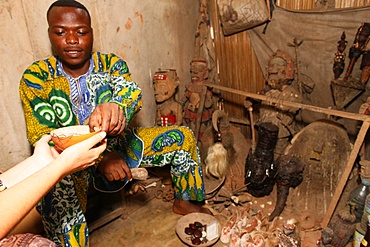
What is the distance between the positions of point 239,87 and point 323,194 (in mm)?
1995

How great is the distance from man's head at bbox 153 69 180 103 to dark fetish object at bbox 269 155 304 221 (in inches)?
59.2

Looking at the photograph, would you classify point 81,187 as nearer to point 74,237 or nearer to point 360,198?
point 74,237

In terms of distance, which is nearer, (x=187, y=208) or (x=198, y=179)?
(x=198, y=179)

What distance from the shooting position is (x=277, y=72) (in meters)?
3.31

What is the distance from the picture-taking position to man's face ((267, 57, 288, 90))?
10.7 feet

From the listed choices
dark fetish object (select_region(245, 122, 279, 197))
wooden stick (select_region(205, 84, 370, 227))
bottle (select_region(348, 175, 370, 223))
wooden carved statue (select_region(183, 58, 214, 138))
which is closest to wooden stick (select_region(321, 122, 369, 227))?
wooden stick (select_region(205, 84, 370, 227))

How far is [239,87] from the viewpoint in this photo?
14.0 feet

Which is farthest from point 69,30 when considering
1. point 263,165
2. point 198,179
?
point 263,165

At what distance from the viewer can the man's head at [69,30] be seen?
6.50 ft

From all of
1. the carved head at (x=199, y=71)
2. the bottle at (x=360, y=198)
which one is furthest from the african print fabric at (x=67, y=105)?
the bottle at (x=360, y=198)

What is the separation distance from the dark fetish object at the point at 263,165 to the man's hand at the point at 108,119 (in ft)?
5.58

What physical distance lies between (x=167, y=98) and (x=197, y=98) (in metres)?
0.52

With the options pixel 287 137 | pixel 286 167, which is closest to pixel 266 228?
pixel 286 167

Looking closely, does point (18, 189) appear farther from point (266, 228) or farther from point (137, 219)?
point (266, 228)
